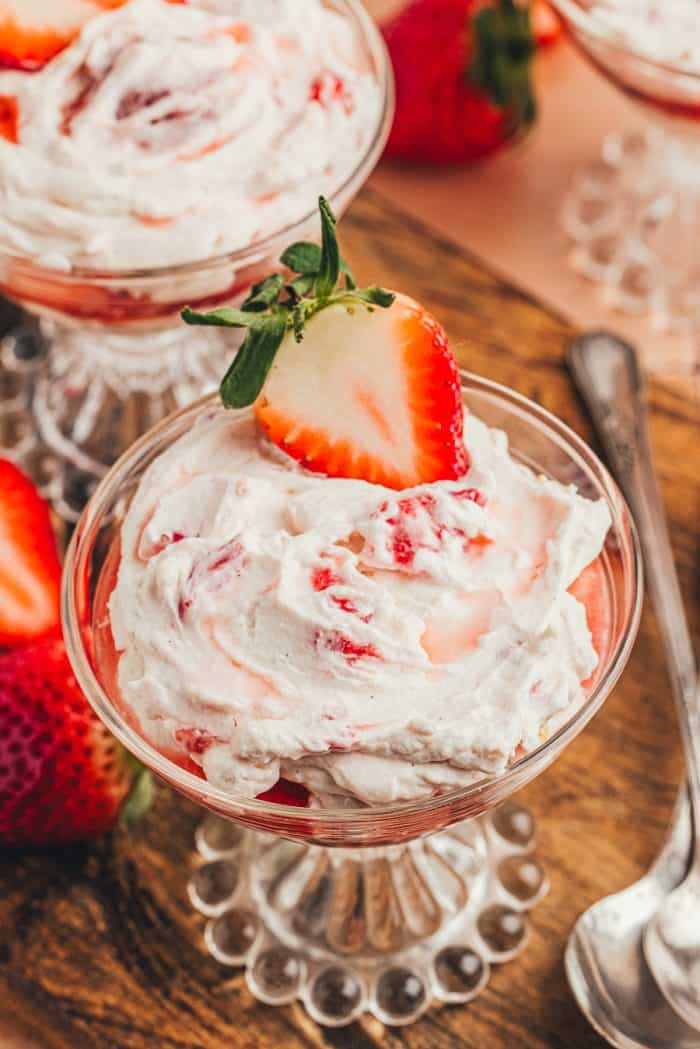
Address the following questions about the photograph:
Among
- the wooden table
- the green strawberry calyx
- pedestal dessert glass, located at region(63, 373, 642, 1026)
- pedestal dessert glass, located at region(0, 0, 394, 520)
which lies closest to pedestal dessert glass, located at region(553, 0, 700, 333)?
the green strawberry calyx

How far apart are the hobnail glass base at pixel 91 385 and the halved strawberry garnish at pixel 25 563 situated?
0.42 m

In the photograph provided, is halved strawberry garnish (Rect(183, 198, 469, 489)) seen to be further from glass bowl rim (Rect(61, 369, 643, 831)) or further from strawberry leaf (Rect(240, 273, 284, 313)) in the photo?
glass bowl rim (Rect(61, 369, 643, 831))

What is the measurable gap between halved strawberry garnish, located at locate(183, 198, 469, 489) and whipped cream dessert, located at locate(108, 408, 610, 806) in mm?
32

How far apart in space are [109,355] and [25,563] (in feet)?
2.21

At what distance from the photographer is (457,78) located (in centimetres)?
245

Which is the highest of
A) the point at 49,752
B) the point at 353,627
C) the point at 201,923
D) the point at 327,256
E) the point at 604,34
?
the point at 327,256

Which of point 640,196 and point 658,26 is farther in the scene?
point 640,196

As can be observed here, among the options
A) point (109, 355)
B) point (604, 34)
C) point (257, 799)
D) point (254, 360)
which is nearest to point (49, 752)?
point (257, 799)

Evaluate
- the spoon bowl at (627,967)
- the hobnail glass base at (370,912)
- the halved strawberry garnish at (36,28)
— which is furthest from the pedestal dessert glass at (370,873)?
the halved strawberry garnish at (36,28)

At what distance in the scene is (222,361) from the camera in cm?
235

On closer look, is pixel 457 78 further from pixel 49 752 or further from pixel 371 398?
pixel 49 752

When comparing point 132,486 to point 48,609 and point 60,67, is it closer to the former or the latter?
point 48,609

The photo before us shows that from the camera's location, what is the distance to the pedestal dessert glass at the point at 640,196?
2158 millimetres

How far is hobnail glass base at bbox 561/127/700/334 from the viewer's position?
2383 millimetres
